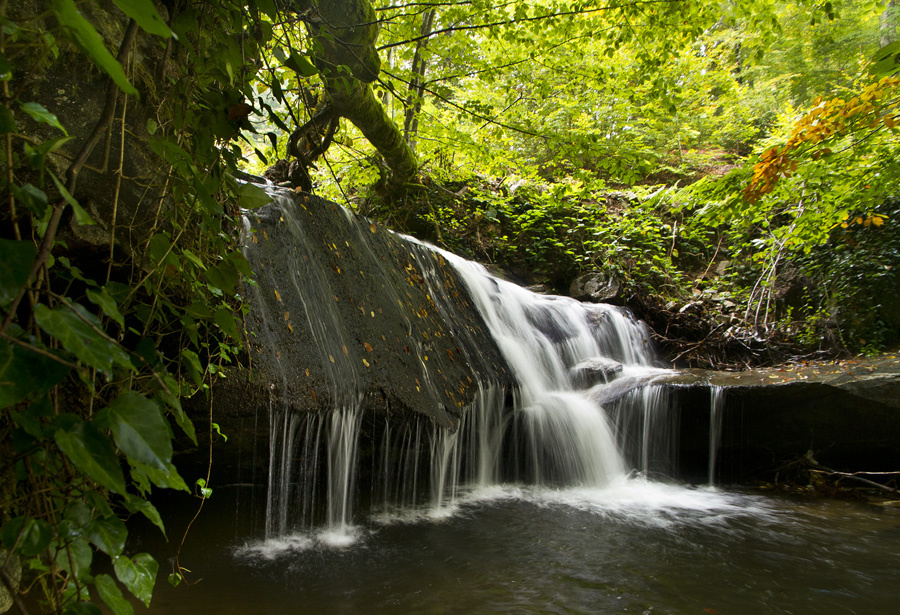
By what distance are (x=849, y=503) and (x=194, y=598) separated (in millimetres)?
5714

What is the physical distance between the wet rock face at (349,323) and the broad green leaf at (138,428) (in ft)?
7.25

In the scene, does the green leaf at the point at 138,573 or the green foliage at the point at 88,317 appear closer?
the green foliage at the point at 88,317

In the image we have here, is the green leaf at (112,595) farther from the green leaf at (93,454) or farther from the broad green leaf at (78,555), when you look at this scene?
the green leaf at (93,454)

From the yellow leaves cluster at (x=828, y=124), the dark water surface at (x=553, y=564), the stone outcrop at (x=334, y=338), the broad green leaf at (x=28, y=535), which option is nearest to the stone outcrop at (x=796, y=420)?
the dark water surface at (x=553, y=564)

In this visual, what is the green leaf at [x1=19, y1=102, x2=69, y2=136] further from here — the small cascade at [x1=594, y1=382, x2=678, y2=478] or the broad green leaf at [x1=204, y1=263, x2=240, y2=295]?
the small cascade at [x1=594, y1=382, x2=678, y2=478]

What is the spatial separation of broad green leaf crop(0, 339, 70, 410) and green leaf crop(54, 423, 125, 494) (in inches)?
3.3

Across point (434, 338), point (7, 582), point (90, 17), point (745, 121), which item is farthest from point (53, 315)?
point (745, 121)

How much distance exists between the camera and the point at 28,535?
0.93m

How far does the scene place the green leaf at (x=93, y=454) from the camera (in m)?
0.76

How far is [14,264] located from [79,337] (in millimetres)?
146

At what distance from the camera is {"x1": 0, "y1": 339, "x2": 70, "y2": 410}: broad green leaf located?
695mm

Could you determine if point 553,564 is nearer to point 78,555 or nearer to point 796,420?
point 78,555

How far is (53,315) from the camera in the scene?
77 cm

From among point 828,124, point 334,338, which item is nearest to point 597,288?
point 828,124
